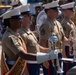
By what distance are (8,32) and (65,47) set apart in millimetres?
1750

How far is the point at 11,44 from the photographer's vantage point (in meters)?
3.84

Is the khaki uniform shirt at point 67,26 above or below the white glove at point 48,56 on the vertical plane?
below

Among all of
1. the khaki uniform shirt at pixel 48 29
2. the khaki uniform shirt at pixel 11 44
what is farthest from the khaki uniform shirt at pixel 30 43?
the khaki uniform shirt at pixel 11 44

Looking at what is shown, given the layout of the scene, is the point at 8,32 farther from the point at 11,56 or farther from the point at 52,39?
the point at 52,39

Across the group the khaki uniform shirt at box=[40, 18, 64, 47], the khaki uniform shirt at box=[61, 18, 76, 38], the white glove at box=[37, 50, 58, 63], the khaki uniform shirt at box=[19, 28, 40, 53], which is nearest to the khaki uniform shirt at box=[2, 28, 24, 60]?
the white glove at box=[37, 50, 58, 63]

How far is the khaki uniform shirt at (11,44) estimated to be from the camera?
3.83 metres

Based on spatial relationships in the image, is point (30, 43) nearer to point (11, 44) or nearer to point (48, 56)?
point (11, 44)

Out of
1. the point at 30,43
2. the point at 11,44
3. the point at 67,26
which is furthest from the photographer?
the point at 67,26

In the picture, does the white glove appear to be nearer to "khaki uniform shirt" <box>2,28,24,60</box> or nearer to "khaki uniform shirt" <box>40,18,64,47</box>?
"khaki uniform shirt" <box>2,28,24,60</box>

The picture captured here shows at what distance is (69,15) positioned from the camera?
572 cm

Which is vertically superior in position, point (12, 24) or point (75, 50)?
point (12, 24)

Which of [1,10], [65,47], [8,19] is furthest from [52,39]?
[1,10]

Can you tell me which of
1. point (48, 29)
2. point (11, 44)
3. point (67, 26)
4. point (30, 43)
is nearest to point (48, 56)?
point (11, 44)

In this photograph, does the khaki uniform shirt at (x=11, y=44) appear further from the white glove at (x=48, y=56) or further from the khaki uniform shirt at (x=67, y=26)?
the khaki uniform shirt at (x=67, y=26)
